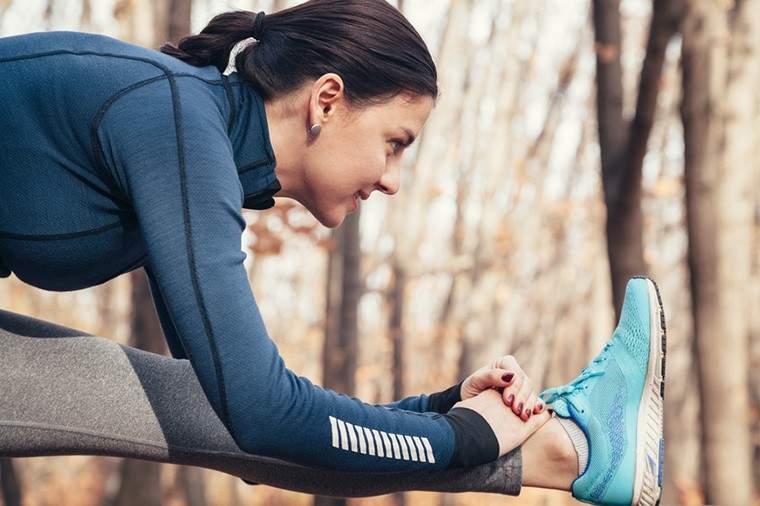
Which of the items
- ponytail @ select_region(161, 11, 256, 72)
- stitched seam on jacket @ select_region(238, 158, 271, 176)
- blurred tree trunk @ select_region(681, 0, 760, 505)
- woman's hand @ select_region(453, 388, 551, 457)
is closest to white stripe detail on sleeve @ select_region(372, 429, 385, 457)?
woman's hand @ select_region(453, 388, 551, 457)

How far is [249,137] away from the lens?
2270mm

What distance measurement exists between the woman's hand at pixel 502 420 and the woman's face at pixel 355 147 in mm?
558

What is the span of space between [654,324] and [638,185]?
2.50m

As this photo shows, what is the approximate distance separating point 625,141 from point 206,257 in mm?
3551

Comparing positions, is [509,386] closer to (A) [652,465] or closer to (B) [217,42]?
(A) [652,465]

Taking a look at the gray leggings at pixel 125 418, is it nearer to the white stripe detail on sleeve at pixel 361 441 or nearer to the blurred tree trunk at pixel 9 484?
the white stripe detail on sleeve at pixel 361 441

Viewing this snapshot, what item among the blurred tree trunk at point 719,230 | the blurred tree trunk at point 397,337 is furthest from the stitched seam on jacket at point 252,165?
the blurred tree trunk at point 397,337

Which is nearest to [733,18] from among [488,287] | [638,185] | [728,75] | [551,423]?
[728,75]

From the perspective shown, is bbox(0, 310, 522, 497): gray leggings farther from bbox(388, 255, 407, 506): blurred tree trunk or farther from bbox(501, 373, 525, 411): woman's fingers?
bbox(388, 255, 407, 506): blurred tree trunk

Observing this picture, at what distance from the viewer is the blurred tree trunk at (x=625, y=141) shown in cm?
475

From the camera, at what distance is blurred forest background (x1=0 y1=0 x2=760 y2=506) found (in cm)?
462

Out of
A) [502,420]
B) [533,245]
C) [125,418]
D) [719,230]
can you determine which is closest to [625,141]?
[719,230]

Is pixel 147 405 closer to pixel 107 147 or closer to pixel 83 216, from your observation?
pixel 83 216

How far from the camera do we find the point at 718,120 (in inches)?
181
